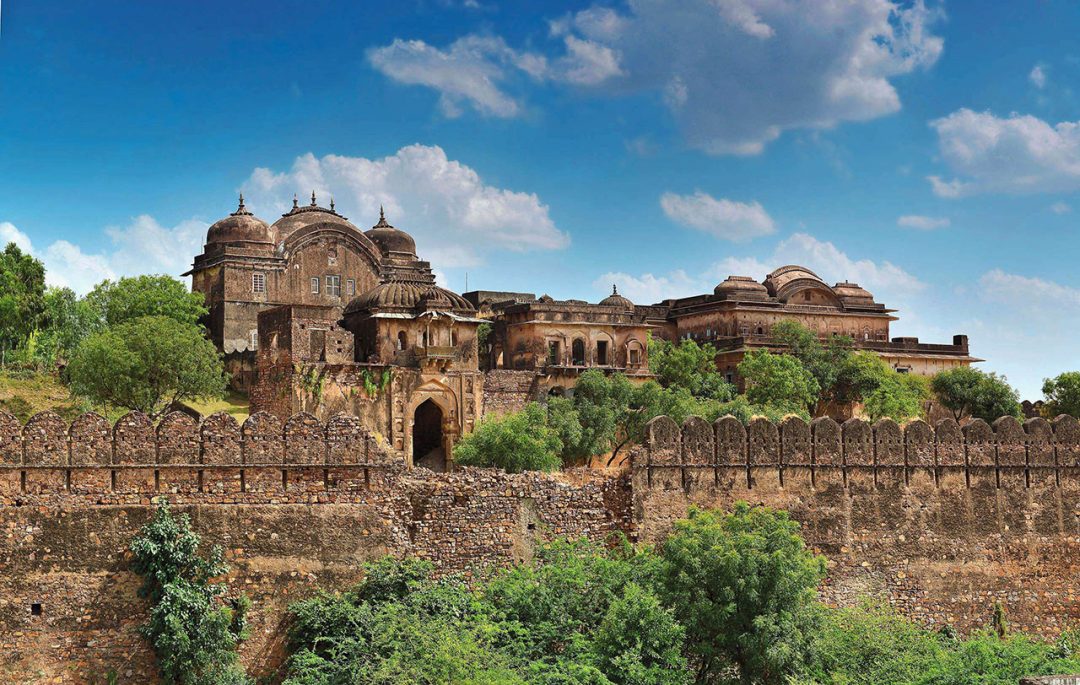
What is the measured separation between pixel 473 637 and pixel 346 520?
2.39m

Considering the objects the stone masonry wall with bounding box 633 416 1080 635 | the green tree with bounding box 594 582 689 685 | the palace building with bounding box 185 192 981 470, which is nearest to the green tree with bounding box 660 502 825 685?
the green tree with bounding box 594 582 689 685

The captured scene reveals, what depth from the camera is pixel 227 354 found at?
49312mm

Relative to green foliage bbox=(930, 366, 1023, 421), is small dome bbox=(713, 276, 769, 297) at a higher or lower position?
higher

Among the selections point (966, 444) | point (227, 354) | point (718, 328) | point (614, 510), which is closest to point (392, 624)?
point (614, 510)

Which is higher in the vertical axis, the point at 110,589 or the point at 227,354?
the point at 227,354

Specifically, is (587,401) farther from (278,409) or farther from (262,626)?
(262,626)

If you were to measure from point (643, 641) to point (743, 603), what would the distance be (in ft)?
4.44

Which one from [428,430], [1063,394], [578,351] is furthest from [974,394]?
[428,430]

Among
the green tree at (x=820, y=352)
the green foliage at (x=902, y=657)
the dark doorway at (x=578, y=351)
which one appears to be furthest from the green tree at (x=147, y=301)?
the green foliage at (x=902, y=657)

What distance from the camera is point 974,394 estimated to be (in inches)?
2110

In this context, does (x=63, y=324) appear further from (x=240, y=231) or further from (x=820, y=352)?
(x=820, y=352)

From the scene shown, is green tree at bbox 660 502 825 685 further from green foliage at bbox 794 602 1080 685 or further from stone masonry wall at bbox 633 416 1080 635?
stone masonry wall at bbox 633 416 1080 635

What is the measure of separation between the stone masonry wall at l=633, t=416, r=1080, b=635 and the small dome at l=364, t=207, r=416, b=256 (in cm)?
3637

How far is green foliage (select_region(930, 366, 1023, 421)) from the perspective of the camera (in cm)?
5284
